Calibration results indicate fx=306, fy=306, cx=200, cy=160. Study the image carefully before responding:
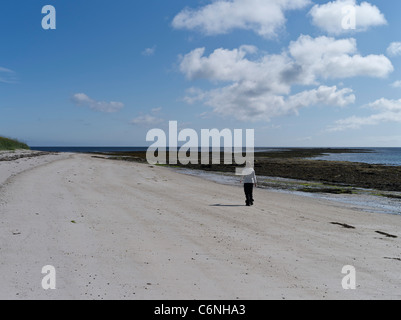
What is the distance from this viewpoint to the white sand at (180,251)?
18.8 feet

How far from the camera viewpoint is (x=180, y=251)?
7.73 meters

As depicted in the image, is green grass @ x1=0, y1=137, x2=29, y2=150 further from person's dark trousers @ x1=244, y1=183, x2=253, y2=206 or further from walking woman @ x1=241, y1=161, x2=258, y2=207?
person's dark trousers @ x1=244, y1=183, x2=253, y2=206

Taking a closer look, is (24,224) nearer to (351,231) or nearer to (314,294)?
(314,294)

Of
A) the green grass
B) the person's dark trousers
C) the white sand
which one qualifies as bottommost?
the white sand

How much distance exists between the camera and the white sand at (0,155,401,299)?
18.8 ft

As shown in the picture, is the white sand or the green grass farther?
the green grass

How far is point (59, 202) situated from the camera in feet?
39.5

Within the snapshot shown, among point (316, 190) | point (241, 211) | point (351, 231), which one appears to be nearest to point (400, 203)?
point (316, 190)
